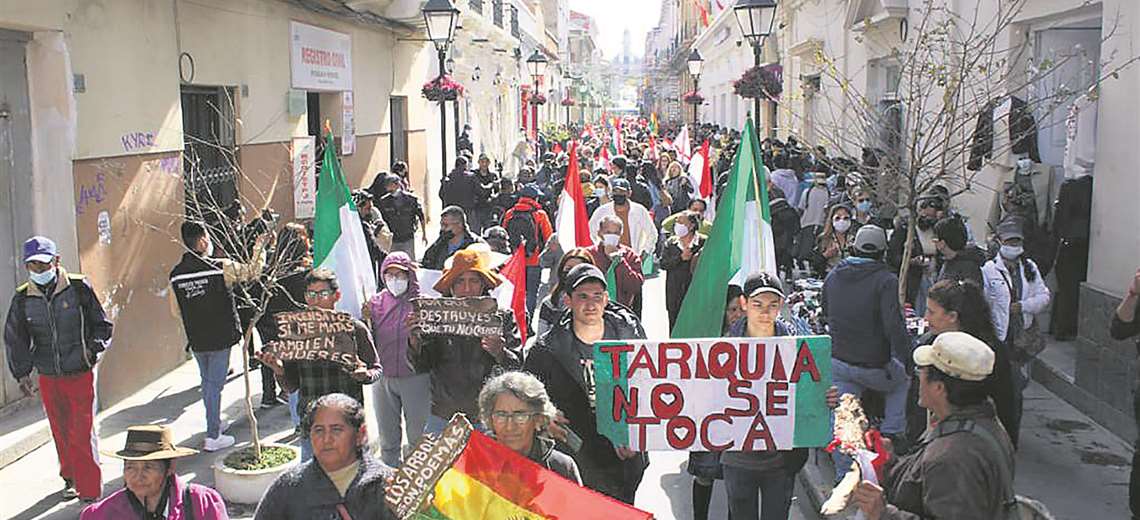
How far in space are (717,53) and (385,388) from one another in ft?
129

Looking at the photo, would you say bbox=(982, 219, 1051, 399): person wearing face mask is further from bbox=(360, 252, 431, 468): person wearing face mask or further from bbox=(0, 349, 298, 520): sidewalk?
bbox=(0, 349, 298, 520): sidewalk

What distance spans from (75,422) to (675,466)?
387 cm

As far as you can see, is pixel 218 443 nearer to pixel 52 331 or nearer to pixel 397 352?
pixel 52 331

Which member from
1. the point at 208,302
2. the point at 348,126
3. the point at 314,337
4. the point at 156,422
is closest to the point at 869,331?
the point at 314,337

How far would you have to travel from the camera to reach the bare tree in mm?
7676

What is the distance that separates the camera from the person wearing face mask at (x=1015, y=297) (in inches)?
Result: 291

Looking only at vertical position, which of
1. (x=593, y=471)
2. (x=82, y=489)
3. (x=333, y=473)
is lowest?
(x=82, y=489)

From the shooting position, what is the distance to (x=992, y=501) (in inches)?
146

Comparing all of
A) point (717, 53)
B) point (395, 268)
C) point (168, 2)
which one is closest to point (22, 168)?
point (168, 2)

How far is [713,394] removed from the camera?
207 inches

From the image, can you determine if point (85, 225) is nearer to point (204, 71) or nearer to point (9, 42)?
point (9, 42)

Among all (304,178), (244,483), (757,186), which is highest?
(757,186)

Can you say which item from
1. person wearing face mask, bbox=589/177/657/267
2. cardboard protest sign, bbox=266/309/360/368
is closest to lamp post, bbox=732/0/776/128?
person wearing face mask, bbox=589/177/657/267

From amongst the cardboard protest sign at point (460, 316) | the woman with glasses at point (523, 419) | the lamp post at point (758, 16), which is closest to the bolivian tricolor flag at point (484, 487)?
the woman with glasses at point (523, 419)
